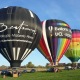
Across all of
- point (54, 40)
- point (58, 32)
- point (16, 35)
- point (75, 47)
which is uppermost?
point (58, 32)

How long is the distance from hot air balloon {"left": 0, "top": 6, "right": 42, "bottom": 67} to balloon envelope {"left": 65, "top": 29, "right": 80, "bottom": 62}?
919 inches

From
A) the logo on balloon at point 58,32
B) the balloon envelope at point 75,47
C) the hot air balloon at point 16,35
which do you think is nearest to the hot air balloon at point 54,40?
the logo on balloon at point 58,32

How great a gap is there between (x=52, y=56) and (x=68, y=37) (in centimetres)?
565

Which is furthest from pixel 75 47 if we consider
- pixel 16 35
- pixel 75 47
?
pixel 16 35

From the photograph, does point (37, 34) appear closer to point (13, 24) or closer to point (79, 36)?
point (13, 24)

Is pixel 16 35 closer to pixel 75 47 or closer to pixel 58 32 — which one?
pixel 58 32

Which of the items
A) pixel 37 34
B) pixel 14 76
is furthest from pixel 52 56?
pixel 14 76

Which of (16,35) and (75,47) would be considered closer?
(16,35)

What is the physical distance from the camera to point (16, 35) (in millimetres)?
40938

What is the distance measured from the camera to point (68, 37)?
5556 cm

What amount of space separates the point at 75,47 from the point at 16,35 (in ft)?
89.1

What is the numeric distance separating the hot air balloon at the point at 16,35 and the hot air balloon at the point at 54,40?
34.8 ft

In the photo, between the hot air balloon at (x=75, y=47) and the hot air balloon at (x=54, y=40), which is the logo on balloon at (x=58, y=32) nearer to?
the hot air balloon at (x=54, y=40)

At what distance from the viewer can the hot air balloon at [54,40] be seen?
52.8m
